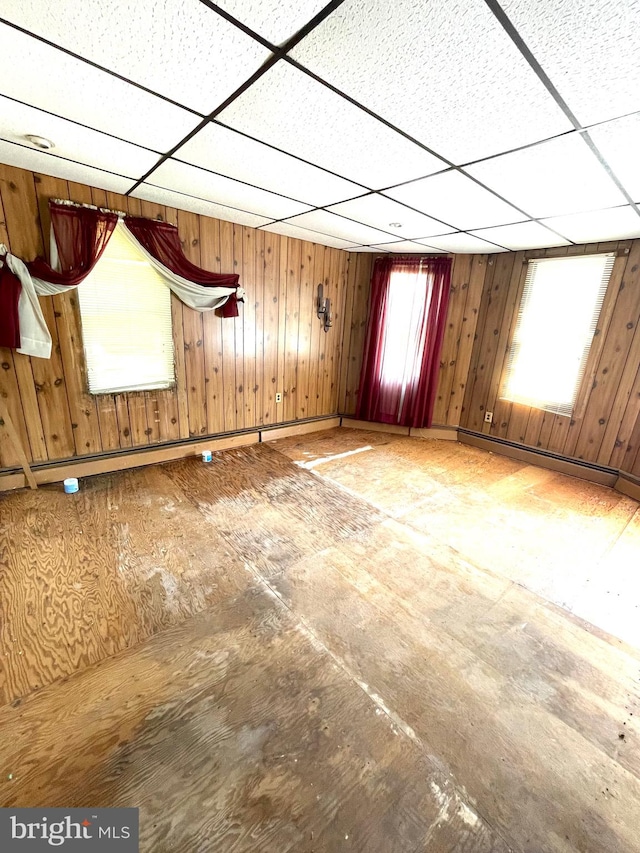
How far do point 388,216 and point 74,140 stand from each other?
2077 mm

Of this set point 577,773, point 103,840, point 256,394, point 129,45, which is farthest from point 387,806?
point 256,394

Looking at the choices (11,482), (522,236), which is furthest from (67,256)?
(522,236)

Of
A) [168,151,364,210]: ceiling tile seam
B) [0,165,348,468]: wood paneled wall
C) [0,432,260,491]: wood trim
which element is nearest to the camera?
[168,151,364,210]: ceiling tile seam

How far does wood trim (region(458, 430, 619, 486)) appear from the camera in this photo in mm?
3428

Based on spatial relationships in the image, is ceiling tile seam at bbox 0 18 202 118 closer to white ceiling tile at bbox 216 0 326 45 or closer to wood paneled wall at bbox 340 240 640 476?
white ceiling tile at bbox 216 0 326 45

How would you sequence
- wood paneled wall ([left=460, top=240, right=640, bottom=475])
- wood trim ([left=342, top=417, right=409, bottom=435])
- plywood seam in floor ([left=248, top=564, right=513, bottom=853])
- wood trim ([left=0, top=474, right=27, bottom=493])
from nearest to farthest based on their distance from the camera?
1. plywood seam in floor ([left=248, top=564, right=513, bottom=853])
2. wood trim ([left=0, top=474, right=27, bottom=493])
3. wood paneled wall ([left=460, top=240, right=640, bottom=475])
4. wood trim ([left=342, top=417, right=409, bottom=435])

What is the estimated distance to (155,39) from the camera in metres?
1.09

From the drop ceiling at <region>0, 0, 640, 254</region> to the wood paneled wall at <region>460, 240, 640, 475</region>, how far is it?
1.04 metres

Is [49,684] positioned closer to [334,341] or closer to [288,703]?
[288,703]

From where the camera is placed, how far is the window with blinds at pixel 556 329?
3330 mm

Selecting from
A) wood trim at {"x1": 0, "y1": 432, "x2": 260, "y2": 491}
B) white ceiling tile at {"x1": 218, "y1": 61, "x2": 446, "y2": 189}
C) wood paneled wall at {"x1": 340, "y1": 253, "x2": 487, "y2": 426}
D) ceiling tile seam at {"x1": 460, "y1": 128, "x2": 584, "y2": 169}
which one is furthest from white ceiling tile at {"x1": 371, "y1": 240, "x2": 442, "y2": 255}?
wood trim at {"x1": 0, "y1": 432, "x2": 260, "y2": 491}

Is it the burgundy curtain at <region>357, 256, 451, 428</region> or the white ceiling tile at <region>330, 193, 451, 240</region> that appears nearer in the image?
the white ceiling tile at <region>330, 193, 451, 240</region>
